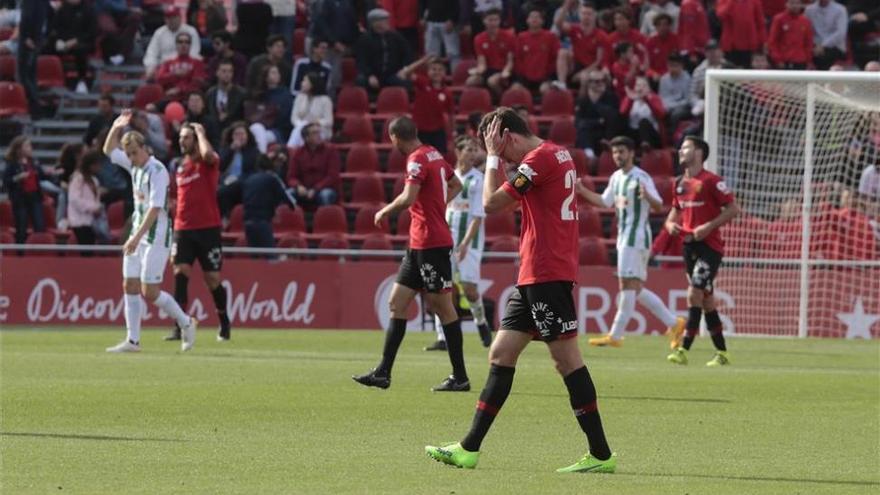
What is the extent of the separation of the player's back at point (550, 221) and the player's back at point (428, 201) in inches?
179

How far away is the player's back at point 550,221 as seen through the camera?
10.1m

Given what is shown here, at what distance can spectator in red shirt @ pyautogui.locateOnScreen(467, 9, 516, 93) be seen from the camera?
28.6m

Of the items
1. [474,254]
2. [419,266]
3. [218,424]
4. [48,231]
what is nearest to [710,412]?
[419,266]

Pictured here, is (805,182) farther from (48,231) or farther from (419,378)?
(48,231)

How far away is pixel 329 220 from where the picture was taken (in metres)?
26.8

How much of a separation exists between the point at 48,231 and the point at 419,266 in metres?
13.5

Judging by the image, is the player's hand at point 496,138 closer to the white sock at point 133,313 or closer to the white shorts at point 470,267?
the white sock at point 133,313

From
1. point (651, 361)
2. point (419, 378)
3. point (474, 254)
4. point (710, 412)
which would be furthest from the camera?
point (474, 254)

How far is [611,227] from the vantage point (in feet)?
90.2

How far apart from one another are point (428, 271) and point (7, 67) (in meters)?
17.5

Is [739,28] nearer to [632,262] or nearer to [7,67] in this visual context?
[632,262]

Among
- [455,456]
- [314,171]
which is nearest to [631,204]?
[314,171]

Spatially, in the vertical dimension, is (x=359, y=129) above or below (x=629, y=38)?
below

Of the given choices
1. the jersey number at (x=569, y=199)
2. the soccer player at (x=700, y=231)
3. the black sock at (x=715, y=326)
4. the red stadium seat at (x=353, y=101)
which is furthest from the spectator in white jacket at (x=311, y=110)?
the jersey number at (x=569, y=199)
